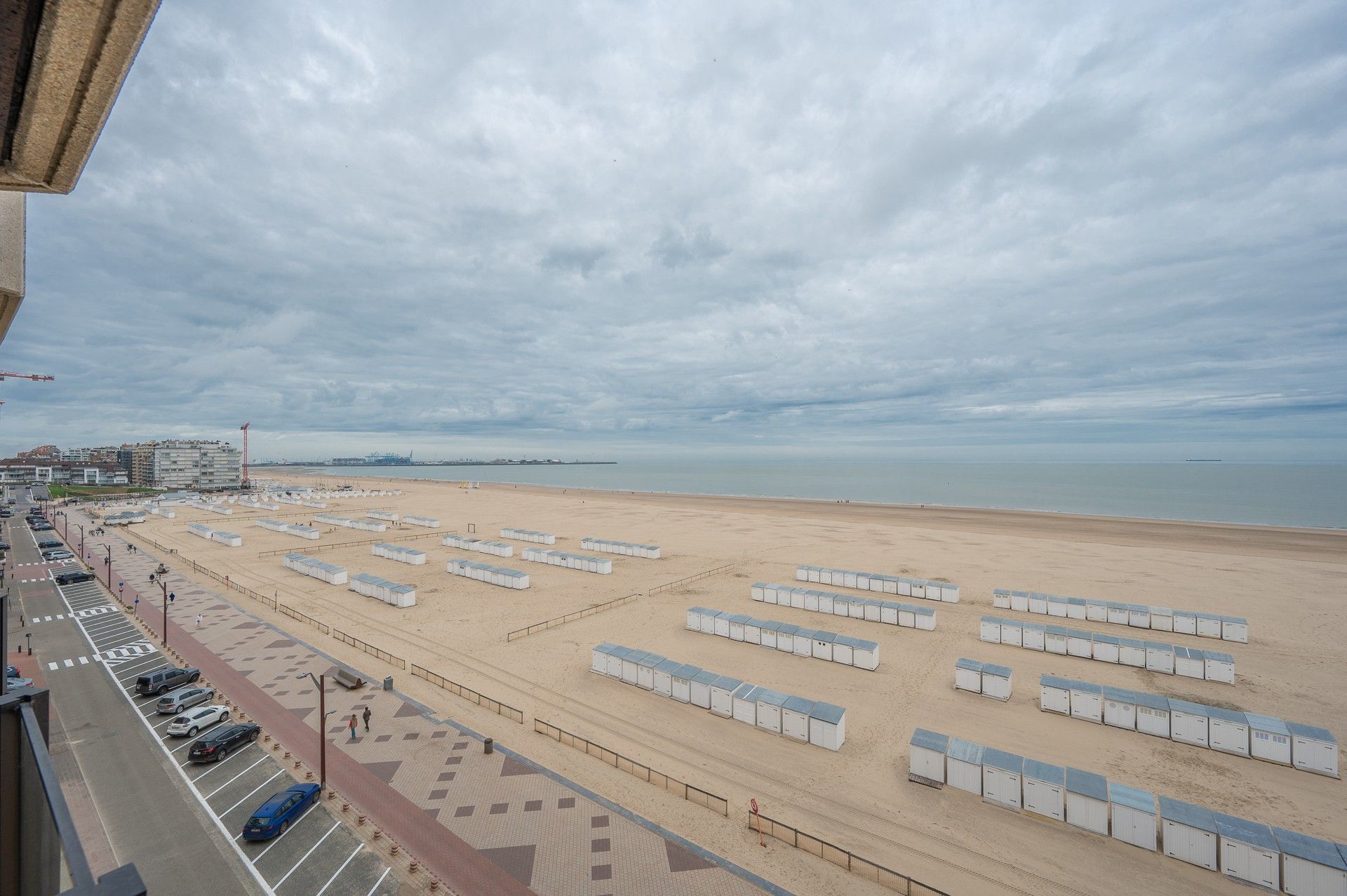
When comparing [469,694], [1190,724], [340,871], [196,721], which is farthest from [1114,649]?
[196,721]

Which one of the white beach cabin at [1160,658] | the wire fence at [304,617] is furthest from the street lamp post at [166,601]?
the white beach cabin at [1160,658]

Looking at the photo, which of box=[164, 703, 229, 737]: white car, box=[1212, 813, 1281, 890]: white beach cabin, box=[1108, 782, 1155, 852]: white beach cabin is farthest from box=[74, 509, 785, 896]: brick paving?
box=[1212, 813, 1281, 890]: white beach cabin

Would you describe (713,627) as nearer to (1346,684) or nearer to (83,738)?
(83,738)

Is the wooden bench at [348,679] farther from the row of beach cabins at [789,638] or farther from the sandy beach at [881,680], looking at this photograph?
the row of beach cabins at [789,638]

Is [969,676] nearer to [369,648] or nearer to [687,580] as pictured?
[687,580]

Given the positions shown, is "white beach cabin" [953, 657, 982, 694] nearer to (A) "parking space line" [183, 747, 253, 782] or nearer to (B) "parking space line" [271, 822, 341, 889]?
(B) "parking space line" [271, 822, 341, 889]
